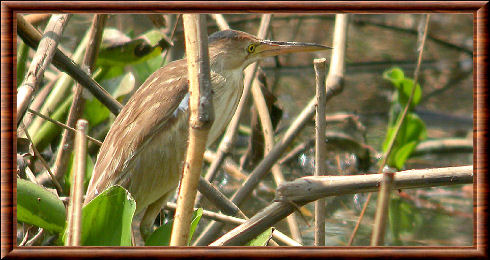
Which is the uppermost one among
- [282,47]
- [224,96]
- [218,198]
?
[282,47]

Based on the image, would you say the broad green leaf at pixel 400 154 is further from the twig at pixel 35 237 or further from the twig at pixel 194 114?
the twig at pixel 194 114

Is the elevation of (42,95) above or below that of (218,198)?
above

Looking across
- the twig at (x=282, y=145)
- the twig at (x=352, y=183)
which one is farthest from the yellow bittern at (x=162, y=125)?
the twig at (x=352, y=183)

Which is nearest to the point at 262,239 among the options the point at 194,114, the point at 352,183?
the point at 352,183

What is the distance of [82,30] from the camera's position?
2449 millimetres

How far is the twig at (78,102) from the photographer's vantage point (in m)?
1.71

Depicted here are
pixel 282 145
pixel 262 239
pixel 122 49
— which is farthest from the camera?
pixel 122 49

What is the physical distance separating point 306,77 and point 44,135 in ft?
4.11

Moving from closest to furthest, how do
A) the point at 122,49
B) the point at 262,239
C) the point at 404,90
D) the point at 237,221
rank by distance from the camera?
the point at 262,239, the point at 237,221, the point at 122,49, the point at 404,90

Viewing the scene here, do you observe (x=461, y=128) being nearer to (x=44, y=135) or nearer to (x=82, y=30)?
(x=82, y=30)

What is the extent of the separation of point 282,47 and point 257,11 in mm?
495

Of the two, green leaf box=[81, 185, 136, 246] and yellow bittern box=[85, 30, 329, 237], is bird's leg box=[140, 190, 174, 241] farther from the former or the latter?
green leaf box=[81, 185, 136, 246]

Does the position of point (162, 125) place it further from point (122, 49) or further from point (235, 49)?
point (122, 49)

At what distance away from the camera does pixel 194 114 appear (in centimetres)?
92
